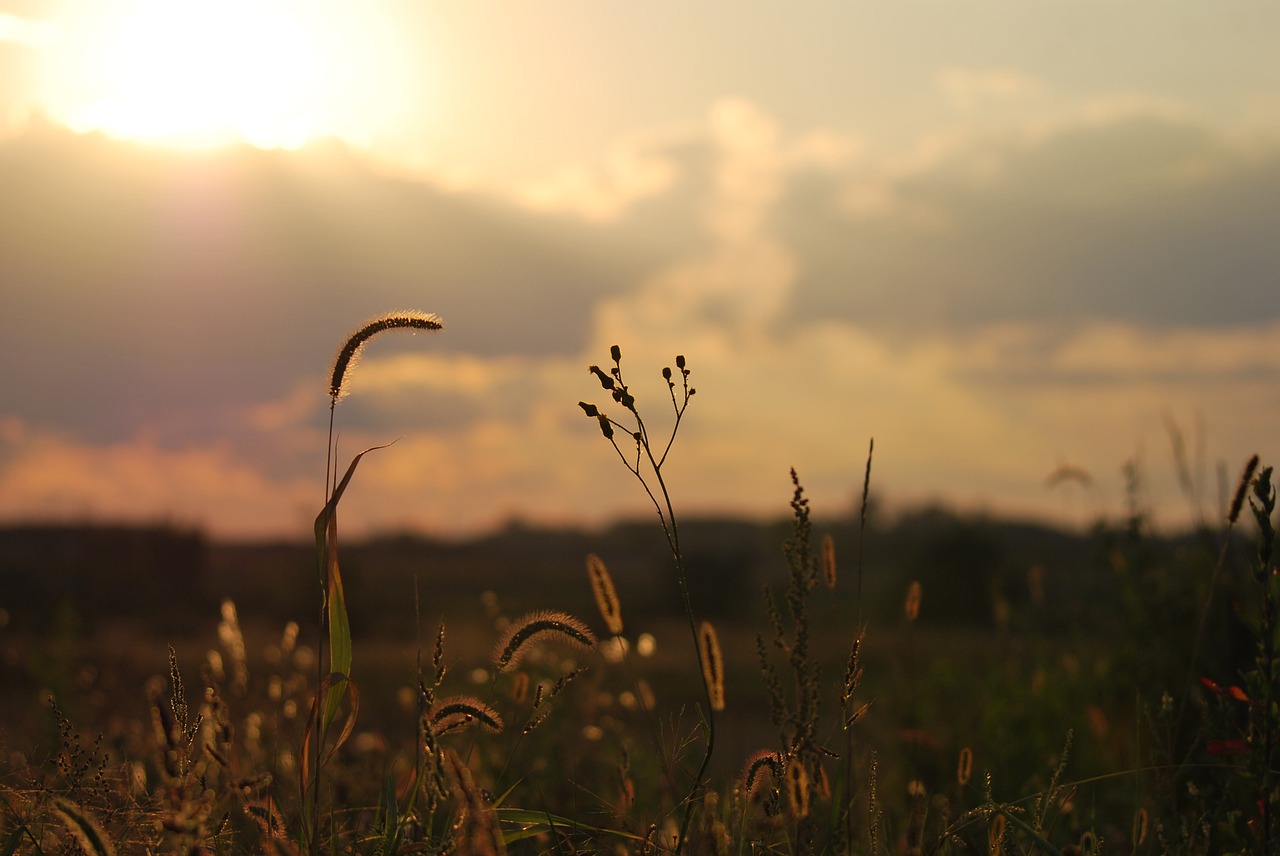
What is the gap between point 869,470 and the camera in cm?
224

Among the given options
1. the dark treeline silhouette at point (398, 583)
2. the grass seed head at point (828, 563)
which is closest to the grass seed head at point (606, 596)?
the grass seed head at point (828, 563)

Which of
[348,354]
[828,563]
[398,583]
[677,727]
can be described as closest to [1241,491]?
[828,563]

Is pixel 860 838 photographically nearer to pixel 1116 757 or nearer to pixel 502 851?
pixel 502 851

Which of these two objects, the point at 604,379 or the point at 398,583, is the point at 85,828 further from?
the point at 398,583

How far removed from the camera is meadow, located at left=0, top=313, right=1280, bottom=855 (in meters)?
2.11

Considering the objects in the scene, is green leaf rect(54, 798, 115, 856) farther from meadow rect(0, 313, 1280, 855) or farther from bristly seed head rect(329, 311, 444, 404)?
bristly seed head rect(329, 311, 444, 404)

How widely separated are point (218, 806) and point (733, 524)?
28351 mm

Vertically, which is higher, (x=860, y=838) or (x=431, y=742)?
(x=431, y=742)

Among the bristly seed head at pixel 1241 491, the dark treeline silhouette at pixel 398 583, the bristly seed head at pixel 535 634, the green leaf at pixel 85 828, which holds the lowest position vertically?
the dark treeline silhouette at pixel 398 583

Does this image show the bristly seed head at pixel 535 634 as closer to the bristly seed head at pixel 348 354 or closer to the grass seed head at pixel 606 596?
the grass seed head at pixel 606 596

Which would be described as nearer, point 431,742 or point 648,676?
point 431,742

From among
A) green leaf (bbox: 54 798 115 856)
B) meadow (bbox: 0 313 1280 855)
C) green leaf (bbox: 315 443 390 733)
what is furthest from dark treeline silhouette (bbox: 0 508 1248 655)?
green leaf (bbox: 54 798 115 856)

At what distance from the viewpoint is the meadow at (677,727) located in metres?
2.11

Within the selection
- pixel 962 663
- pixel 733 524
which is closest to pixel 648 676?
pixel 962 663
